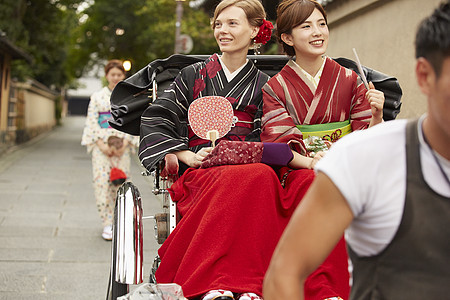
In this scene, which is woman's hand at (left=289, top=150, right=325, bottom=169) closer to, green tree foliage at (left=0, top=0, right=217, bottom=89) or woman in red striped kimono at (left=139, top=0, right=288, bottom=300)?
woman in red striped kimono at (left=139, top=0, right=288, bottom=300)

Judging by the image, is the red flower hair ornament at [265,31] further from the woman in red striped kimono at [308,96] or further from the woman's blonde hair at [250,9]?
the woman in red striped kimono at [308,96]

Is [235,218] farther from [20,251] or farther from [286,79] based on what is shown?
[20,251]

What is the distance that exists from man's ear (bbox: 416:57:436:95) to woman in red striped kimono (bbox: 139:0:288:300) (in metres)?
1.41

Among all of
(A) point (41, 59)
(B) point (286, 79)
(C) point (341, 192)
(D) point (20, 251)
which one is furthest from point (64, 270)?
(A) point (41, 59)

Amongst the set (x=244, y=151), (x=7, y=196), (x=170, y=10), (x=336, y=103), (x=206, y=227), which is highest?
(x=170, y=10)

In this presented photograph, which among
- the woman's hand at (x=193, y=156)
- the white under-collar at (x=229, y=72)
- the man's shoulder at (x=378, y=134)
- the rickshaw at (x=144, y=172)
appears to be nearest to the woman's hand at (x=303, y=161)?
the woman's hand at (x=193, y=156)

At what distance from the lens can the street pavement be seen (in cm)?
504

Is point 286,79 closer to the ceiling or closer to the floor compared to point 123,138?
closer to the ceiling

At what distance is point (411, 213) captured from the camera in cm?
135

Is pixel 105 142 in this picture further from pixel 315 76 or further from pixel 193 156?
pixel 315 76

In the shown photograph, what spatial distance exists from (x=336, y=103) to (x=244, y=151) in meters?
0.67

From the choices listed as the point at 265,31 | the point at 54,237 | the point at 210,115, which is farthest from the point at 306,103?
the point at 54,237

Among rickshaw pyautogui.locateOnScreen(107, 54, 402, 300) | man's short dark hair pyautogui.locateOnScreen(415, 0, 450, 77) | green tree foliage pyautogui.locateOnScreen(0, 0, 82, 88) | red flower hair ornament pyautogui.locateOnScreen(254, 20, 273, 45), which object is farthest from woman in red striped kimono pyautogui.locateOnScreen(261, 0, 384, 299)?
green tree foliage pyautogui.locateOnScreen(0, 0, 82, 88)

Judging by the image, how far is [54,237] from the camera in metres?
6.86
